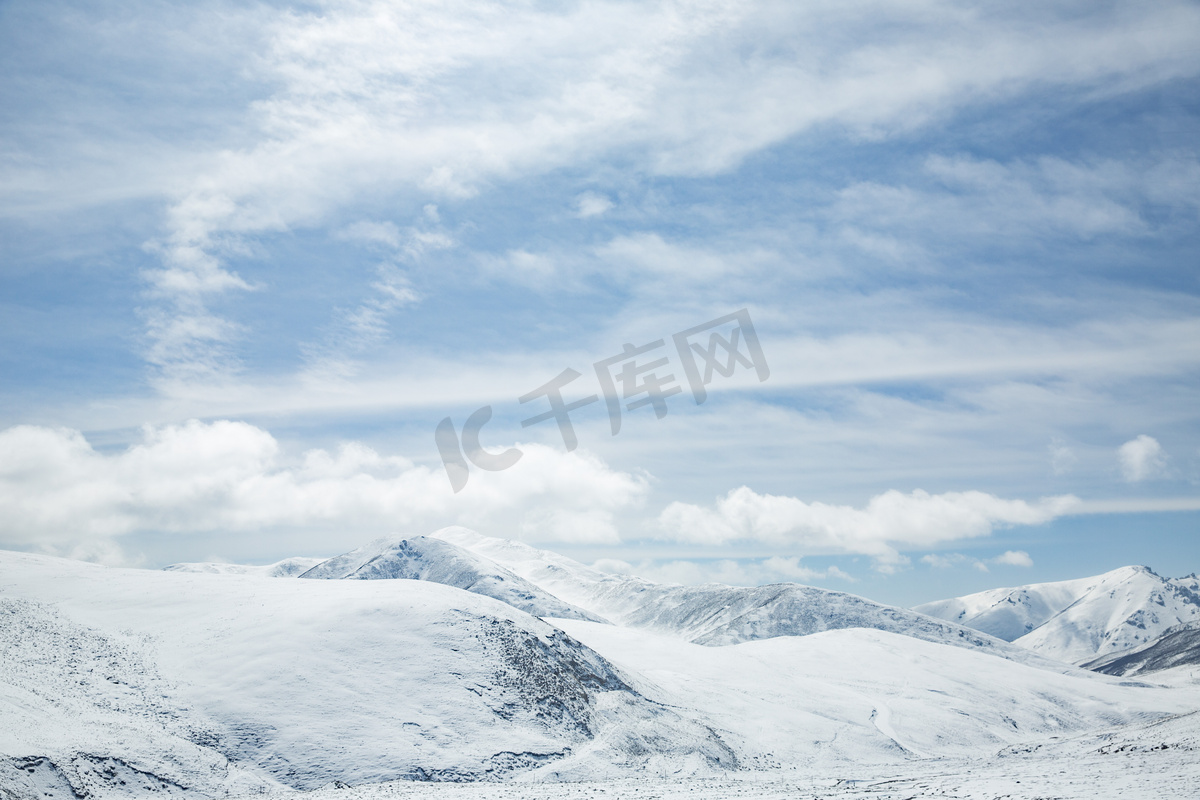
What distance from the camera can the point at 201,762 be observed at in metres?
36.6

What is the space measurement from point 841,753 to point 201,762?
1737 inches

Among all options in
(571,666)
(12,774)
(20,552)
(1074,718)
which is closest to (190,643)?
(12,774)

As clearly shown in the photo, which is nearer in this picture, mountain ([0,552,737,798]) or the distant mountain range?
mountain ([0,552,737,798])

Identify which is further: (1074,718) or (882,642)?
(882,642)

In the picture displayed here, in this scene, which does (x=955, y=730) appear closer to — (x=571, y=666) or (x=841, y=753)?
(x=841, y=753)

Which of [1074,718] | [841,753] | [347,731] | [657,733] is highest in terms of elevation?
[347,731]

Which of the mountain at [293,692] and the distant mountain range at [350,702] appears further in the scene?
the distant mountain range at [350,702]

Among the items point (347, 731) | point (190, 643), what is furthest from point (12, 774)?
point (190, 643)

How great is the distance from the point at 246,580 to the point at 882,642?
91.1 metres

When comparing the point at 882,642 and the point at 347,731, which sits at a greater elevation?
the point at 347,731

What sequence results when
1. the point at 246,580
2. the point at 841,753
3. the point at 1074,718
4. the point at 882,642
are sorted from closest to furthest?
the point at 841,753, the point at 246,580, the point at 1074,718, the point at 882,642

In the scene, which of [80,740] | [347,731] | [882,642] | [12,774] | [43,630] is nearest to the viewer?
[12,774]

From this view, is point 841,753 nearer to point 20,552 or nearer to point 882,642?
point 882,642

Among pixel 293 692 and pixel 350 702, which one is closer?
pixel 293 692
